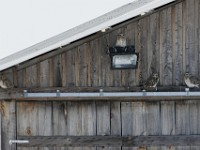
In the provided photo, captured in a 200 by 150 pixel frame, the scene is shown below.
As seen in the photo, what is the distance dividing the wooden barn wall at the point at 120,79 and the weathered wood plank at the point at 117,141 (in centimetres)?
7

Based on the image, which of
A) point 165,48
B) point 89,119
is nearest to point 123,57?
point 165,48

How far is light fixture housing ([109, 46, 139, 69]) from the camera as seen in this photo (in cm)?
613

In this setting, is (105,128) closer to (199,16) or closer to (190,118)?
(190,118)

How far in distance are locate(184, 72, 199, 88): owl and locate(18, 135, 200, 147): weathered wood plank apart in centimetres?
78

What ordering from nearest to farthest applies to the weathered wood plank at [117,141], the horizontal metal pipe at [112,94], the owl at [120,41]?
1. the owl at [120,41]
2. the horizontal metal pipe at [112,94]
3. the weathered wood plank at [117,141]

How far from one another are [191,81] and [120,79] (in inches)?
38.6

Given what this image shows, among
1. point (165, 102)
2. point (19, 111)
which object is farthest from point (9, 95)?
point (165, 102)

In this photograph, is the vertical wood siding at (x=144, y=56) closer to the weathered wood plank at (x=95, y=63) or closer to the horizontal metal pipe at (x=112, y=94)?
the weathered wood plank at (x=95, y=63)

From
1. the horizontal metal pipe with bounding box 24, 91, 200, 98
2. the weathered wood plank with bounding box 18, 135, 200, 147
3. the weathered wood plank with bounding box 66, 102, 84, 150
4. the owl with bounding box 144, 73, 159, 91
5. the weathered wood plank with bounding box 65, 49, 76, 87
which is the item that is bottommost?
the weathered wood plank with bounding box 18, 135, 200, 147

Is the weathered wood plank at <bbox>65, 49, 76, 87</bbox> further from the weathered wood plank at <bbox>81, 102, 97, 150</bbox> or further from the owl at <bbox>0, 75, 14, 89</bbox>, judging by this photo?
the owl at <bbox>0, 75, 14, 89</bbox>

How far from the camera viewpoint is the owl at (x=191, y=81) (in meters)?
6.17

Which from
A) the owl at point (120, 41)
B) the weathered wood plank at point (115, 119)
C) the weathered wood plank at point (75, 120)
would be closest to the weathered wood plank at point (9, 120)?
the weathered wood plank at point (75, 120)

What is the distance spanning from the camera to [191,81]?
6.18 meters

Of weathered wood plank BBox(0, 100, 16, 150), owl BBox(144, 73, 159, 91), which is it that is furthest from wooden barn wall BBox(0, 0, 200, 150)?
owl BBox(144, 73, 159, 91)
